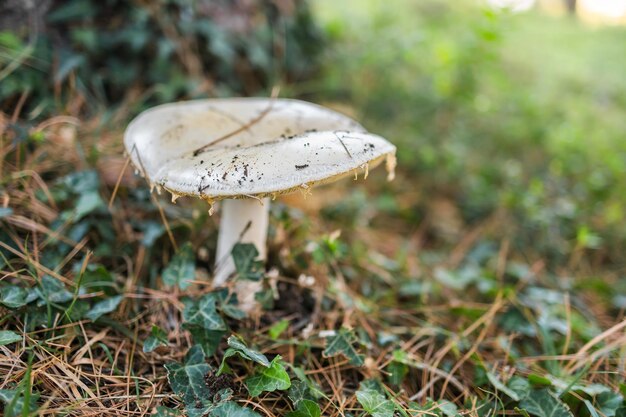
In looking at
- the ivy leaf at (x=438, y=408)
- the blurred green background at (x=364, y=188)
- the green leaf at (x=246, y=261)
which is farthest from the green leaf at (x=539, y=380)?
the green leaf at (x=246, y=261)

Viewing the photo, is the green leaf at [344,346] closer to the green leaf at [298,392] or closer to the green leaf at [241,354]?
the green leaf at [298,392]

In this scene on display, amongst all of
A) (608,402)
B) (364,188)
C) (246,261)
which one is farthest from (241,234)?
(364,188)

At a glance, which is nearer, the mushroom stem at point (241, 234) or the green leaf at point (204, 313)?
the green leaf at point (204, 313)

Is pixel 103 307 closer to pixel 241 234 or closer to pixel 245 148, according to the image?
pixel 241 234

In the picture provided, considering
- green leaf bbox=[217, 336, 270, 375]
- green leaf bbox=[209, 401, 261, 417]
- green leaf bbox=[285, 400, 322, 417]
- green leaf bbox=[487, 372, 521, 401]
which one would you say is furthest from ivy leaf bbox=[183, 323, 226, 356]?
green leaf bbox=[487, 372, 521, 401]

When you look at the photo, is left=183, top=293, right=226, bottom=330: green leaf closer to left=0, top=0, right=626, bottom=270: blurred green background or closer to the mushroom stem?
the mushroom stem
